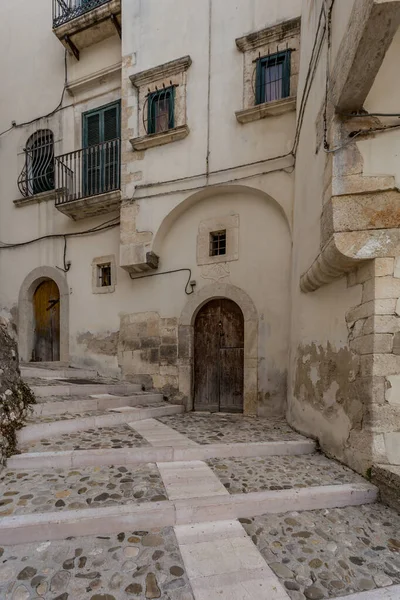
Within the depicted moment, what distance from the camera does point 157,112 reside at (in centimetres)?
599

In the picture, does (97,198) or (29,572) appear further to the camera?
(97,198)

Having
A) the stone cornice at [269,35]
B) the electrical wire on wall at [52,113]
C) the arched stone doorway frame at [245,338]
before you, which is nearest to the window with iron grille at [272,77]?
the stone cornice at [269,35]

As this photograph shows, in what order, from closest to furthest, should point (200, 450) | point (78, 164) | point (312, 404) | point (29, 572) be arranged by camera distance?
point (29, 572), point (200, 450), point (312, 404), point (78, 164)

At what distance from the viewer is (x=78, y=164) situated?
691 centimetres

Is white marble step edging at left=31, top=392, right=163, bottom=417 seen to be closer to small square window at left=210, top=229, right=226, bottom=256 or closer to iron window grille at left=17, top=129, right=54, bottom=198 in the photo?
small square window at left=210, top=229, right=226, bottom=256

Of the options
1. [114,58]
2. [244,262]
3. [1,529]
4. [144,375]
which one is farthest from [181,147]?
[1,529]

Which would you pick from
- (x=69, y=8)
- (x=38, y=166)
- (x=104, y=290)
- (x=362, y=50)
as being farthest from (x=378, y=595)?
(x=69, y=8)

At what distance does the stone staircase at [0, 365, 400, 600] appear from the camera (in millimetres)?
1601

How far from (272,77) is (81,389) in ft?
19.1

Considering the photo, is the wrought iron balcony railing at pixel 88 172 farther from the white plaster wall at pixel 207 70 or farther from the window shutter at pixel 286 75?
the window shutter at pixel 286 75

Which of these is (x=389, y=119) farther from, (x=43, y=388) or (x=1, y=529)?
(x=43, y=388)

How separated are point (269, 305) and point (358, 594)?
12.8 ft

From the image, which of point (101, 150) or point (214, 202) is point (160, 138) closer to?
point (214, 202)

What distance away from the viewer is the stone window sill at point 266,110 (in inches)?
193
